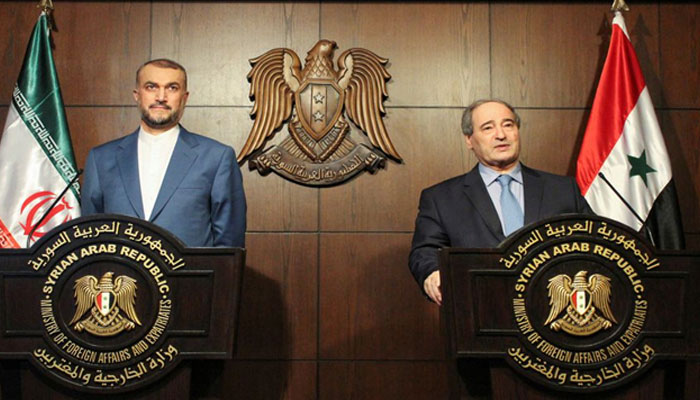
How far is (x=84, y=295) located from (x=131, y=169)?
3.18ft

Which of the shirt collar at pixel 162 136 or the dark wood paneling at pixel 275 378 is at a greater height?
the shirt collar at pixel 162 136

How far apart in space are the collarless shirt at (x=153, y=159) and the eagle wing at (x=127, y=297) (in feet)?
2.78

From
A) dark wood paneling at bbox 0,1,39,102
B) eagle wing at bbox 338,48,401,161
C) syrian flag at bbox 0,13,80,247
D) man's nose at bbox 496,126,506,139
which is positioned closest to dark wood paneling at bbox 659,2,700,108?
eagle wing at bbox 338,48,401,161

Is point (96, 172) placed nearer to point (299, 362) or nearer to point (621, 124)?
point (299, 362)

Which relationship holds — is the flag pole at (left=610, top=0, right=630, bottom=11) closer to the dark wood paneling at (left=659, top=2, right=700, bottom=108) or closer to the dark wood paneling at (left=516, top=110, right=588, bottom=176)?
the dark wood paneling at (left=659, top=2, right=700, bottom=108)

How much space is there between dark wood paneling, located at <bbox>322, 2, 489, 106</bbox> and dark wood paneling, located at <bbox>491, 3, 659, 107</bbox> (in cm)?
11

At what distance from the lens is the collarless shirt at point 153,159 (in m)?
3.03

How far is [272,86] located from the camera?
4254mm

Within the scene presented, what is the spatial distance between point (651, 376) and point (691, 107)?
8.36 ft

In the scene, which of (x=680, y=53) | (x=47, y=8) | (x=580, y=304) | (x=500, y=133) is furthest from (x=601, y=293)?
(x=47, y=8)

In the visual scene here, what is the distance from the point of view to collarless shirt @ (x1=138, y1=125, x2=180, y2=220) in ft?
9.95

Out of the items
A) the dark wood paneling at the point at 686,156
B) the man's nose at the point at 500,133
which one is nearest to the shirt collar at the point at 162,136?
the man's nose at the point at 500,133

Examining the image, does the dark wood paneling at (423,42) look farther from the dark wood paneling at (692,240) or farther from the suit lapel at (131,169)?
the suit lapel at (131,169)

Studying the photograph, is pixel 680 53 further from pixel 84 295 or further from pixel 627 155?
pixel 84 295
